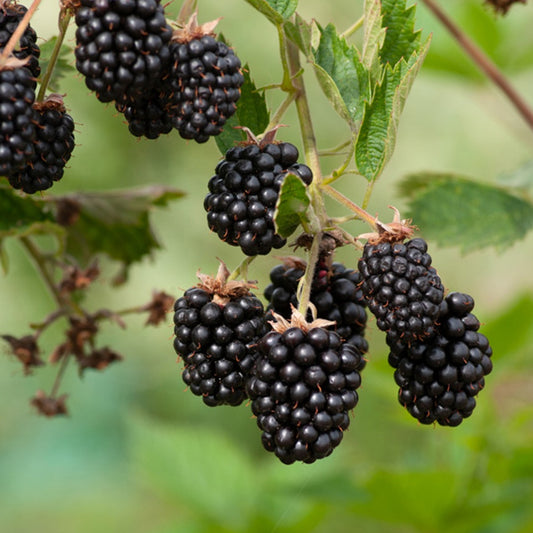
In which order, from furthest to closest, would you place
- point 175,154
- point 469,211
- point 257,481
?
point 175,154 < point 257,481 < point 469,211

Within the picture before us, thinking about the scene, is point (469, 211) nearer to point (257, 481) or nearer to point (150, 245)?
point (150, 245)

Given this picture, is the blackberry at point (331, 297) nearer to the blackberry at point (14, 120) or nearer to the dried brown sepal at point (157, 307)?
the blackberry at point (14, 120)

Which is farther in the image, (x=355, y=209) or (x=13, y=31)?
(x=355, y=209)

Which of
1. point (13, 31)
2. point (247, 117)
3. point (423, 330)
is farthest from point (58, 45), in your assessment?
point (423, 330)

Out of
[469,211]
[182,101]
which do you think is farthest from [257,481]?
[182,101]

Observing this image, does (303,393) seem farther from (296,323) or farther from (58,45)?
(58,45)

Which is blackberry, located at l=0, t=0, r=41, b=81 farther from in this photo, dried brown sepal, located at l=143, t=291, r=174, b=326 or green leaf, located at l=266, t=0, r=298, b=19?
dried brown sepal, located at l=143, t=291, r=174, b=326
